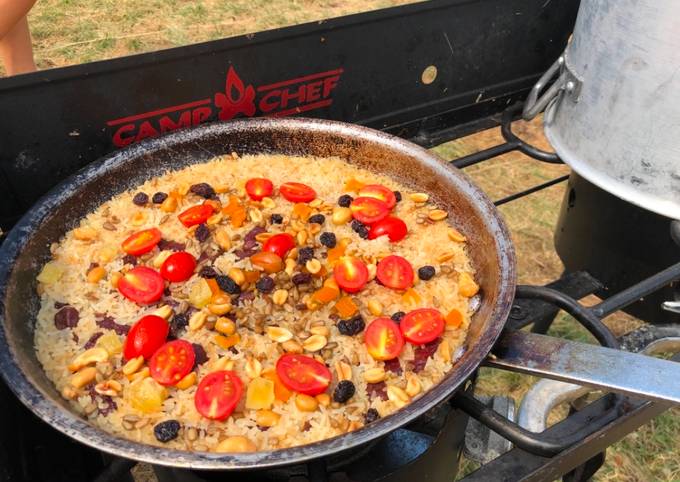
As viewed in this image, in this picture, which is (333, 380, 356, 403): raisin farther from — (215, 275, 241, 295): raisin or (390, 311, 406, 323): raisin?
(215, 275, 241, 295): raisin

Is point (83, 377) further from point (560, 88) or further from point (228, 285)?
point (560, 88)

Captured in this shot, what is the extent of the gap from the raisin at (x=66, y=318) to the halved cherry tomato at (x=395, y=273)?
1301 mm

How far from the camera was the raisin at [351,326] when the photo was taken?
2324 mm

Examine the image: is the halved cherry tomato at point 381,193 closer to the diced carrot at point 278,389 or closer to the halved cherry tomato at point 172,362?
the diced carrot at point 278,389

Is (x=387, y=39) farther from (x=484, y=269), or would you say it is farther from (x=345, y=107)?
(x=484, y=269)

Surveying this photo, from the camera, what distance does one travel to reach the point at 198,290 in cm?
242

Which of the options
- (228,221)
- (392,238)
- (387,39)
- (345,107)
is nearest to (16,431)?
(228,221)

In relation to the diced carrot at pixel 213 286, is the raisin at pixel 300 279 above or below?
above

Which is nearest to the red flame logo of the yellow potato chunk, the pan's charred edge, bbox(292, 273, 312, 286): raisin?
the pan's charred edge

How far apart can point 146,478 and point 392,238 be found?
240 cm

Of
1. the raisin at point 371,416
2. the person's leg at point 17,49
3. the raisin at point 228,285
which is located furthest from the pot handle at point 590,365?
the person's leg at point 17,49

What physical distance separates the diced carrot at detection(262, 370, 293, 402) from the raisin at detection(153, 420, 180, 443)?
362 mm

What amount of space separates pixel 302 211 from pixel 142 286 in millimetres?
860

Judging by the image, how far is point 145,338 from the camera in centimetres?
219
